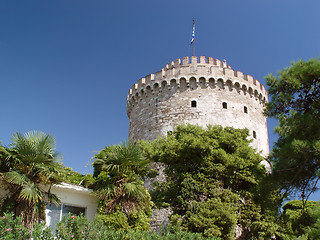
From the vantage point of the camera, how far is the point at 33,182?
9016 millimetres

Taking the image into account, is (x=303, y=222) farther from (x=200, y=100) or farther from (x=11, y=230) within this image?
(x=200, y=100)

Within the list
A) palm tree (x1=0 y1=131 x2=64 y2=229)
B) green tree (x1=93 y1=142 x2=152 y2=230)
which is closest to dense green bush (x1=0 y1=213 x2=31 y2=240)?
palm tree (x1=0 y1=131 x2=64 y2=229)

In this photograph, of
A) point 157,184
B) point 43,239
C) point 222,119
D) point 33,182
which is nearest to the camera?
point 43,239

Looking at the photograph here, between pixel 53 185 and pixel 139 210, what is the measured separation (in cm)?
285

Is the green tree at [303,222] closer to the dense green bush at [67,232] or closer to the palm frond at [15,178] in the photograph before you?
the dense green bush at [67,232]

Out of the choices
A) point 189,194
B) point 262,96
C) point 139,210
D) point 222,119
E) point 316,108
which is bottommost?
point 139,210

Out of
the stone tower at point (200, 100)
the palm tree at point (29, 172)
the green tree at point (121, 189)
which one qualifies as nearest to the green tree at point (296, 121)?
the green tree at point (121, 189)

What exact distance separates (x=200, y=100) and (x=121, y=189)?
39.6 ft

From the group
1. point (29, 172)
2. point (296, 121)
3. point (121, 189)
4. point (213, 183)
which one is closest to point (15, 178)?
point (29, 172)

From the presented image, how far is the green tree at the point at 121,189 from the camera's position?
1064 cm

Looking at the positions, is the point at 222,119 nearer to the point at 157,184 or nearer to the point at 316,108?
the point at 157,184

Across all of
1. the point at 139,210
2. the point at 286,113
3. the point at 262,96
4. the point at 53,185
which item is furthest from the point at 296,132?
the point at 262,96

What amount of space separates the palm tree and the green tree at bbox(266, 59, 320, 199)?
6.75m

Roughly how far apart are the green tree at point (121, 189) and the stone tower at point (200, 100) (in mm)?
10039
